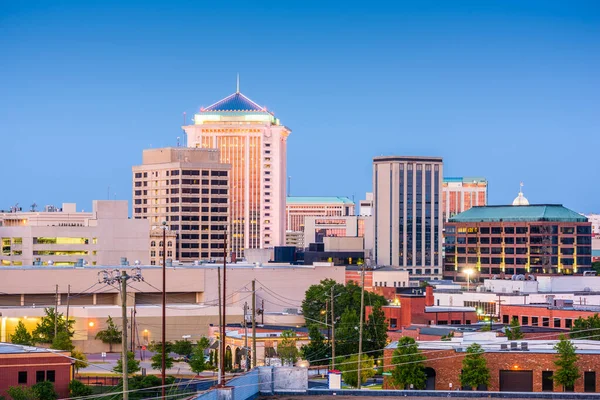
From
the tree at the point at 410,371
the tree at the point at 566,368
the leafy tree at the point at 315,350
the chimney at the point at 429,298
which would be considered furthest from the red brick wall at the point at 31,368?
the chimney at the point at 429,298

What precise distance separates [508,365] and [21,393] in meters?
25.5

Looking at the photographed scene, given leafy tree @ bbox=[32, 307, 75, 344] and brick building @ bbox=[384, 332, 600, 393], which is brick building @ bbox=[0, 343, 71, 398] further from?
leafy tree @ bbox=[32, 307, 75, 344]

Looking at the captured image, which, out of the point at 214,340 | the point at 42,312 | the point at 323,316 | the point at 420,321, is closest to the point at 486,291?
the point at 323,316

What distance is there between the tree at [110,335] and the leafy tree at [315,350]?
88.4 ft

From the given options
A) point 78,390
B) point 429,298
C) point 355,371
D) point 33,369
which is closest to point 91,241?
point 429,298

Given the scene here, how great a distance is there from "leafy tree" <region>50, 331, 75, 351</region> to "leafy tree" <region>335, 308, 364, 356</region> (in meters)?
20.9

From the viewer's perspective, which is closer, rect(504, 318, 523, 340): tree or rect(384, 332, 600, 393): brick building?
rect(384, 332, 600, 393): brick building

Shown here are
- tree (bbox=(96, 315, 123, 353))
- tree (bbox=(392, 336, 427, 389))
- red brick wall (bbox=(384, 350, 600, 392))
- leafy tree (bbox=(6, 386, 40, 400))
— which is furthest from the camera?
tree (bbox=(96, 315, 123, 353))

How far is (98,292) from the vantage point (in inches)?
5212

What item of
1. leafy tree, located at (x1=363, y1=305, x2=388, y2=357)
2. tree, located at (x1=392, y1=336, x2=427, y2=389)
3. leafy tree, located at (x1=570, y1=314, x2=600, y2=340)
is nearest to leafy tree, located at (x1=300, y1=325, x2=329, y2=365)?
leafy tree, located at (x1=363, y1=305, x2=388, y2=357)

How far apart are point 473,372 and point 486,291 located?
75287 millimetres

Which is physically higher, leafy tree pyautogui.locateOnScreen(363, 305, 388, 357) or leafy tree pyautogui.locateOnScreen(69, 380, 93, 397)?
leafy tree pyautogui.locateOnScreen(363, 305, 388, 357)

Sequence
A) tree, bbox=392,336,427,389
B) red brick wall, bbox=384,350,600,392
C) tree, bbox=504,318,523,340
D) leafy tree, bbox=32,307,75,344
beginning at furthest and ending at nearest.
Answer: leafy tree, bbox=32,307,75,344 → tree, bbox=504,318,523,340 → tree, bbox=392,336,427,389 → red brick wall, bbox=384,350,600,392

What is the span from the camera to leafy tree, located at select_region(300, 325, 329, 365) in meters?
89.2
